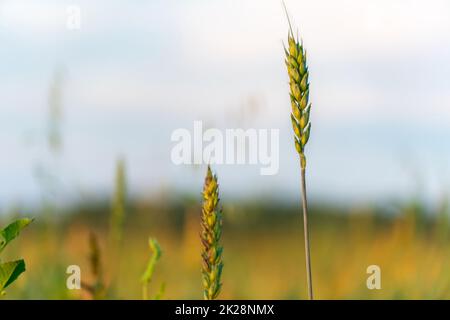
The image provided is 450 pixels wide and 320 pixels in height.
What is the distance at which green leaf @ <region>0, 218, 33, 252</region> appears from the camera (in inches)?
72.5

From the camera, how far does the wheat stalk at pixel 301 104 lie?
5.25 feet

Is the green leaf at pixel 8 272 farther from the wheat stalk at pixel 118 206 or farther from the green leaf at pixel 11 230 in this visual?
the wheat stalk at pixel 118 206

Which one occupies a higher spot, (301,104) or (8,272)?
(301,104)

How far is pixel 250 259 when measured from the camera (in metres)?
4.27

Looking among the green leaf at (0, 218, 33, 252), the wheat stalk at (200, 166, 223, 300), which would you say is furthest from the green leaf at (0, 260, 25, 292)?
the wheat stalk at (200, 166, 223, 300)

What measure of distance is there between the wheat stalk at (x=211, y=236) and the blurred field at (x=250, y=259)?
2.92 ft

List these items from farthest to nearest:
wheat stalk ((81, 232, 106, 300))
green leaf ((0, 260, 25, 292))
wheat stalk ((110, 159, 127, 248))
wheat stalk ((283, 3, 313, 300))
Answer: wheat stalk ((110, 159, 127, 248)), wheat stalk ((81, 232, 106, 300)), green leaf ((0, 260, 25, 292)), wheat stalk ((283, 3, 313, 300))

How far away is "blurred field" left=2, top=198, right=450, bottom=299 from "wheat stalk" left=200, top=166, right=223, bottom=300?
0.89 m

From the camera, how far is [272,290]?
4.38 meters

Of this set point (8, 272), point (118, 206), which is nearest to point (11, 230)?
point (8, 272)

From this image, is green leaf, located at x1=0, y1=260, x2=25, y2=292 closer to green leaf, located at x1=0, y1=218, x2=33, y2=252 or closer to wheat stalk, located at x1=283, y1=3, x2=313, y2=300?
green leaf, located at x1=0, y1=218, x2=33, y2=252

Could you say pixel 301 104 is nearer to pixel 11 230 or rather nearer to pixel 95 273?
pixel 11 230

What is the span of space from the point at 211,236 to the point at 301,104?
0.30m
